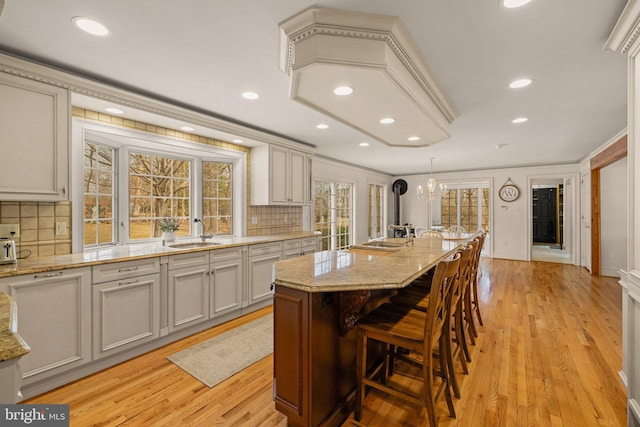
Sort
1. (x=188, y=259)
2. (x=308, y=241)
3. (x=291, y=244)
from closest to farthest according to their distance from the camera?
1. (x=188, y=259)
2. (x=291, y=244)
3. (x=308, y=241)

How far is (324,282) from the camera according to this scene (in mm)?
1539

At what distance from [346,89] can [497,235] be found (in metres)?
7.13

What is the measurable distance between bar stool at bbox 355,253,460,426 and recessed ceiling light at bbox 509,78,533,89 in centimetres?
175

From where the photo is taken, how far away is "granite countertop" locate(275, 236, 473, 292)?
1521 mm

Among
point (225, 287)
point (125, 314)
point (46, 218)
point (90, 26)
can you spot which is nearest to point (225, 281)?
point (225, 287)

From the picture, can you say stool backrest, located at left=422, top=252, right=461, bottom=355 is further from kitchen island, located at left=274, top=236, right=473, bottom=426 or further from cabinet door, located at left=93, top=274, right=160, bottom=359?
cabinet door, located at left=93, top=274, right=160, bottom=359

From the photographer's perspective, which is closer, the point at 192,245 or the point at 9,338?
the point at 9,338

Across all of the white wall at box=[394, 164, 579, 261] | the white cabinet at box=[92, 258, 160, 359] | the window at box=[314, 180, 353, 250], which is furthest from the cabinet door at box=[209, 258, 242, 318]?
the white wall at box=[394, 164, 579, 261]

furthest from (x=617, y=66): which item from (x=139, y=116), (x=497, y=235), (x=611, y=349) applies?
(x=497, y=235)

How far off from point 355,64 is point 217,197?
2.95 metres

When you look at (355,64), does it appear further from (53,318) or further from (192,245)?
(192,245)

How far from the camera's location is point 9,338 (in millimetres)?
781

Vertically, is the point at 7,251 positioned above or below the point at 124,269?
above

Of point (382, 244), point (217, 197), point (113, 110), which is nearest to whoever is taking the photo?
point (113, 110)
